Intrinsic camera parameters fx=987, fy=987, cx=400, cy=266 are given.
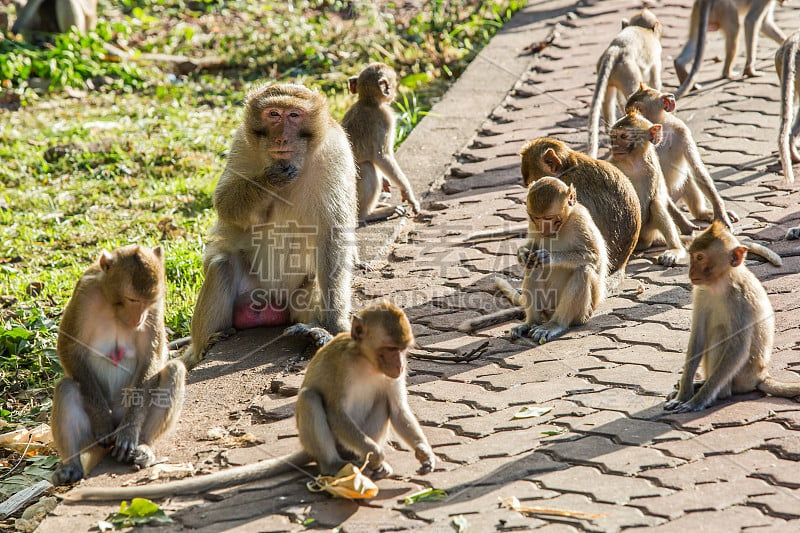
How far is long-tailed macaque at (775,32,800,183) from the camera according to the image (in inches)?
247

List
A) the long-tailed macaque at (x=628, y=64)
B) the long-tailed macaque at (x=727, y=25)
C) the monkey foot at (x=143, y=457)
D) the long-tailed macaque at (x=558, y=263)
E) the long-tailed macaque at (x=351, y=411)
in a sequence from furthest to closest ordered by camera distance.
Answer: the long-tailed macaque at (x=727, y=25)
the long-tailed macaque at (x=628, y=64)
the long-tailed macaque at (x=558, y=263)
the monkey foot at (x=143, y=457)
the long-tailed macaque at (x=351, y=411)

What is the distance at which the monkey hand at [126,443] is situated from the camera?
155 inches

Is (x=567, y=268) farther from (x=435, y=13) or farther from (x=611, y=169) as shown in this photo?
(x=435, y=13)

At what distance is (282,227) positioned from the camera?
17.1ft

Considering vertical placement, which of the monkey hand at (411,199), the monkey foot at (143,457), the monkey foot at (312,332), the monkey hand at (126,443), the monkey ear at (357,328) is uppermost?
the monkey hand at (411,199)

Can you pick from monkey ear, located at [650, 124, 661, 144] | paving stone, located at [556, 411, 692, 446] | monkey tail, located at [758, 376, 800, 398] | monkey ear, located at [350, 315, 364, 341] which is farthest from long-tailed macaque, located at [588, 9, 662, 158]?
monkey ear, located at [350, 315, 364, 341]

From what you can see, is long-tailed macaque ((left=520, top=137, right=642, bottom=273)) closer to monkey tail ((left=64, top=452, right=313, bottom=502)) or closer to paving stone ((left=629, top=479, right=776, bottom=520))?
paving stone ((left=629, top=479, right=776, bottom=520))

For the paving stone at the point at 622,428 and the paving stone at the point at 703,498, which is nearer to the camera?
the paving stone at the point at 703,498

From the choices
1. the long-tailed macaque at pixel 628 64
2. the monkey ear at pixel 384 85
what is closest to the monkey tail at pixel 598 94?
the long-tailed macaque at pixel 628 64

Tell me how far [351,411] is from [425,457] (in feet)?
1.07

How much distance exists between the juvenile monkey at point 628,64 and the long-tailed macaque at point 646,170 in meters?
1.10

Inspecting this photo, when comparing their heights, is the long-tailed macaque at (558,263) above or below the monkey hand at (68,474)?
above

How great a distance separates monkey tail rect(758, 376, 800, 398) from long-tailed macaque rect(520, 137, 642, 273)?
5.16 feet

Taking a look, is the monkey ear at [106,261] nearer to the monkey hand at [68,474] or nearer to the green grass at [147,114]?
the monkey hand at [68,474]
